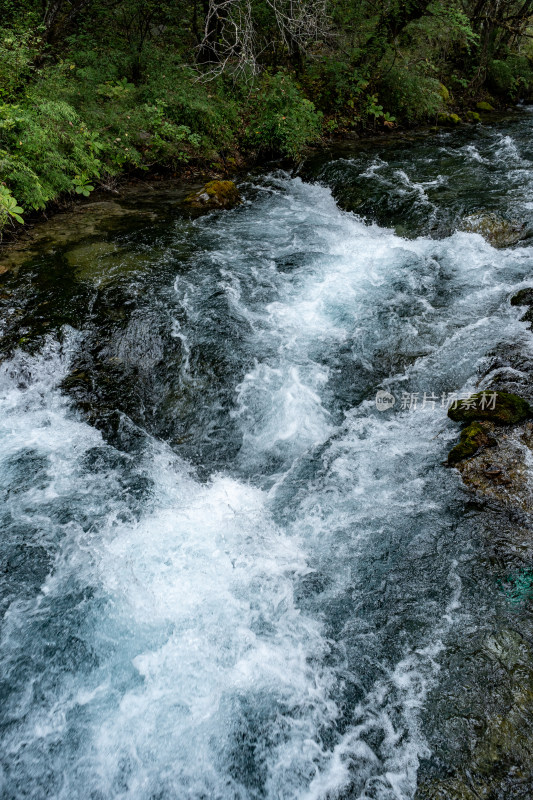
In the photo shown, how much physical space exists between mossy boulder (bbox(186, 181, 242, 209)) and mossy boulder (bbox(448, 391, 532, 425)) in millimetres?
7068

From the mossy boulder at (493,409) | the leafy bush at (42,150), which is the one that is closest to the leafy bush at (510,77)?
the leafy bush at (42,150)

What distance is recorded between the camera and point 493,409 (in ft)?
17.5

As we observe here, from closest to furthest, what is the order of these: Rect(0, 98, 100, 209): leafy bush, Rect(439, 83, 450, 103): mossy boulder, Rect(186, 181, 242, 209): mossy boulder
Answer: Rect(0, 98, 100, 209): leafy bush
Rect(186, 181, 242, 209): mossy boulder
Rect(439, 83, 450, 103): mossy boulder

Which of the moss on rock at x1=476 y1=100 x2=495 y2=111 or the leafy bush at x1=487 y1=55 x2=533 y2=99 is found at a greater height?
the leafy bush at x1=487 y1=55 x2=533 y2=99

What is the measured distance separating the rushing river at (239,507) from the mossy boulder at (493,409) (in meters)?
0.25

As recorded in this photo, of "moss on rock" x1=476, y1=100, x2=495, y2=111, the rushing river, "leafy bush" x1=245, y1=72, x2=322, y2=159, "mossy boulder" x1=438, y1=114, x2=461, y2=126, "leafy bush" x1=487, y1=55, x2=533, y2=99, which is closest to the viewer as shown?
the rushing river

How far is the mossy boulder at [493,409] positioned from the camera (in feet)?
17.2

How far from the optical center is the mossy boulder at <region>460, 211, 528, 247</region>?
8.79 meters

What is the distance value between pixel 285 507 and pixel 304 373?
2.15m

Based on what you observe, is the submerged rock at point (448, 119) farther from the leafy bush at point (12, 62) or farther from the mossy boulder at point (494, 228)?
the leafy bush at point (12, 62)

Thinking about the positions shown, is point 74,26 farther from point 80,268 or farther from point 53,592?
point 53,592

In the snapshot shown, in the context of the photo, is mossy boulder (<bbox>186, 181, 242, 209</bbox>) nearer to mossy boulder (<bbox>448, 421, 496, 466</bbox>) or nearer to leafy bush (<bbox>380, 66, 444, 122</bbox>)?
mossy boulder (<bbox>448, 421, 496, 466</bbox>)

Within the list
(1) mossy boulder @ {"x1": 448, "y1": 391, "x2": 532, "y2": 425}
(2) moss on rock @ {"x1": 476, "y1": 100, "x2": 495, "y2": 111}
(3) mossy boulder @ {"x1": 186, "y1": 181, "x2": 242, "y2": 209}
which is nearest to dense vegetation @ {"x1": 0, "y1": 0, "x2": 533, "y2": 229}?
(2) moss on rock @ {"x1": 476, "y1": 100, "x2": 495, "y2": 111}

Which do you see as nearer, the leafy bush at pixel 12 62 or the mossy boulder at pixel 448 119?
the leafy bush at pixel 12 62
